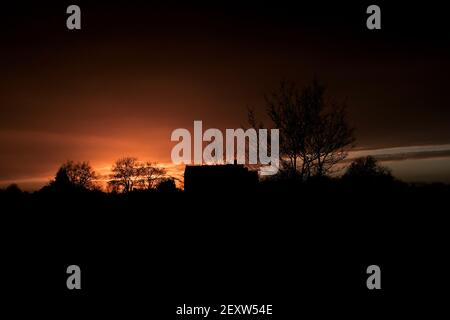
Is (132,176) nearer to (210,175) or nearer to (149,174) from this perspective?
(149,174)

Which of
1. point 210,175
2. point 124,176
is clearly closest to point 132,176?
point 124,176

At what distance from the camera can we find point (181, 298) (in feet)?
37.2

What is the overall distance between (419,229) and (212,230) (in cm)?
832

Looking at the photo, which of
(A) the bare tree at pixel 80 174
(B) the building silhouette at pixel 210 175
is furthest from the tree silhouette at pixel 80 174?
(B) the building silhouette at pixel 210 175

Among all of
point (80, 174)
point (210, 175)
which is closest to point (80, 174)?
point (80, 174)

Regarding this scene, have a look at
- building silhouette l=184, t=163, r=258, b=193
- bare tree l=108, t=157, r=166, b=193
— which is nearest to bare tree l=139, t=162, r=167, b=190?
bare tree l=108, t=157, r=166, b=193

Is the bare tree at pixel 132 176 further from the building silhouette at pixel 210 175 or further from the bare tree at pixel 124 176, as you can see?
the building silhouette at pixel 210 175

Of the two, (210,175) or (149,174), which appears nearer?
(210,175)

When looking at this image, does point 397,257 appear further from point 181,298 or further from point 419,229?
point 181,298

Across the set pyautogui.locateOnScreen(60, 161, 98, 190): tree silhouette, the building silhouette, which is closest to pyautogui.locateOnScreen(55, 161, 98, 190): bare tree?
pyautogui.locateOnScreen(60, 161, 98, 190): tree silhouette

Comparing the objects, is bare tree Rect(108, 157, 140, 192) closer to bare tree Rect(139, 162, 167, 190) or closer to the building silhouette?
bare tree Rect(139, 162, 167, 190)

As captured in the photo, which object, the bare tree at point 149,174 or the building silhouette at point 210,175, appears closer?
the building silhouette at point 210,175

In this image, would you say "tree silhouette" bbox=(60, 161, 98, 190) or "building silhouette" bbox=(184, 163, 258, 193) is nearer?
"building silhouette" bbox=(184, 163, 258, 193)
